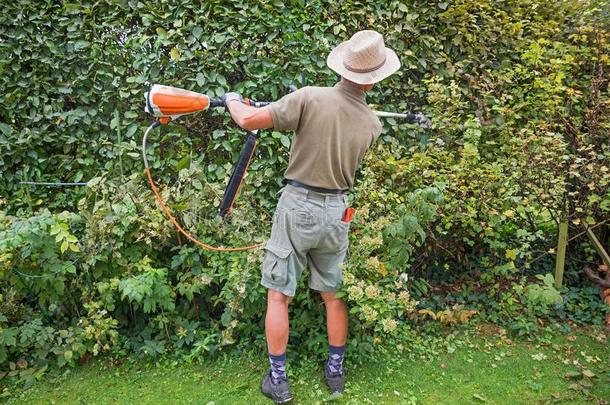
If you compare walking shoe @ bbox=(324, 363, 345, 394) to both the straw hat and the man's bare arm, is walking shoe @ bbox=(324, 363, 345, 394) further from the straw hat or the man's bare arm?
the straw hat

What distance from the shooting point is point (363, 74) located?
7.74ft

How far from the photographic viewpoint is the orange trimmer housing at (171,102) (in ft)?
7.96

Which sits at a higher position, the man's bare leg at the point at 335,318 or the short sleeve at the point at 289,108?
the short sleeve at the point at 289,108

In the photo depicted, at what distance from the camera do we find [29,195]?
11.9 feet

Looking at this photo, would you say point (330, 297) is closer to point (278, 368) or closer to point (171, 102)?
point (278, 368)

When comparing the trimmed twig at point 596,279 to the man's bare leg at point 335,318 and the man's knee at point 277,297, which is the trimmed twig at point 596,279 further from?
the man's knee at point 277,297

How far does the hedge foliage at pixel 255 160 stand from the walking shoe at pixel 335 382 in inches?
9.3

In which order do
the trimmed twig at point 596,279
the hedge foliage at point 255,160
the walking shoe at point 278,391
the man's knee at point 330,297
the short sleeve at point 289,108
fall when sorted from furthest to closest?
the trimmed twig at point 596,279 → the hedge foliage at point 255,160 → the man's knee at point 330,297 → the walking shoe at point 278,391 → the short sleeve at point 289,108

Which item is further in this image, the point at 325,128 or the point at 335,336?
the point at 335,336

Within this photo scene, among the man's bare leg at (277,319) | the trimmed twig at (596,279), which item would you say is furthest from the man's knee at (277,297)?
the trimmed twig at (596,279)

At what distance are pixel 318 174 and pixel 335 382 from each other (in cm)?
120

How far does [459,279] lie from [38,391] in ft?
10.1

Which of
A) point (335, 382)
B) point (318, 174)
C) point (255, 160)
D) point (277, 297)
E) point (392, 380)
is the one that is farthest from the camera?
point (255, 160)

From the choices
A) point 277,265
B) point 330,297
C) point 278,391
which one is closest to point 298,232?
point 277,265
